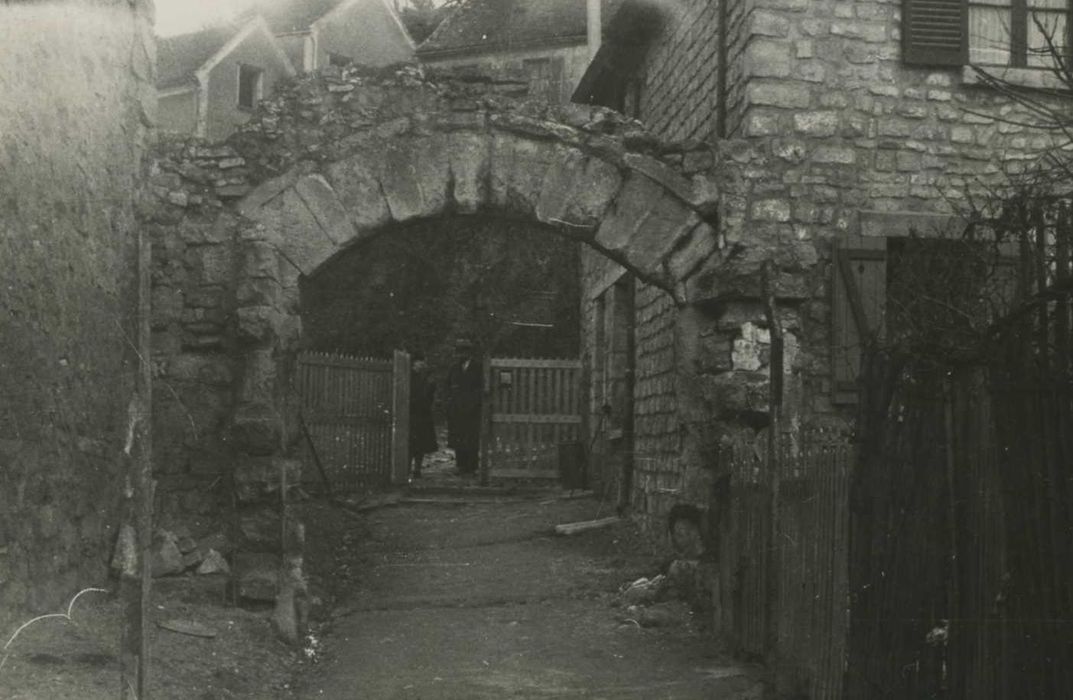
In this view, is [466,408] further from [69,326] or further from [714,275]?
[69,326]

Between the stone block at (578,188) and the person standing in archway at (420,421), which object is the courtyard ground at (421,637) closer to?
the stone block at (578,188)

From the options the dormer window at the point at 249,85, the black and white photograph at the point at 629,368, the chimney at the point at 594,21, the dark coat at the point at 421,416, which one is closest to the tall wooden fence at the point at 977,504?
the black and white photograph at the point at 629,368

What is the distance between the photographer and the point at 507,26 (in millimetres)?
27953

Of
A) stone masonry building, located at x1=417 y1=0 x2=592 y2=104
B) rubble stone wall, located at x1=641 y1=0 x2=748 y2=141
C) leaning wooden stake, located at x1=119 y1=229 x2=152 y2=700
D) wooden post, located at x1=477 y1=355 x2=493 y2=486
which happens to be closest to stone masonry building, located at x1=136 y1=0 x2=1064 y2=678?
rubble stone wall, located at x1=641 y1=0 x2=748 y2=141

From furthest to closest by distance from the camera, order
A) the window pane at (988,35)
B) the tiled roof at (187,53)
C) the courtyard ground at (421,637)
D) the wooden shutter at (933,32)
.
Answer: the tiled roof at (187,53)
the window pane at (988,35)
the wooden shutter at (933,32)
the courtyard ground at (421,637)

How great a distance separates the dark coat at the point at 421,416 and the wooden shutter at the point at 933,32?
Answer: 363 inches

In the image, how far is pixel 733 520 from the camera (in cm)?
723

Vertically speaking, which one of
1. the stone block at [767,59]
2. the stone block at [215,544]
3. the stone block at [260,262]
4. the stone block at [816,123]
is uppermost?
the stone block at [767,59]

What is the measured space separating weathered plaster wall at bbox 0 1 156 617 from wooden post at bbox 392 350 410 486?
814 centimetres

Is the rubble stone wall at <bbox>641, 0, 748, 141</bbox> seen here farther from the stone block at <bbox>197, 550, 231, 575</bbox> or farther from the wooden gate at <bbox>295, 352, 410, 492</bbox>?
the wooden gate at <bbox>295, 352, 410, 492</bbox>

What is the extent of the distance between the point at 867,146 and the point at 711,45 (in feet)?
5.13

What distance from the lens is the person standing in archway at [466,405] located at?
55.8 feet

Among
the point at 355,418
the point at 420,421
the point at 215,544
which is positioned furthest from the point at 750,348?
the point at 420,421

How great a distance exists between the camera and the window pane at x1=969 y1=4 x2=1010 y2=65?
910cm
